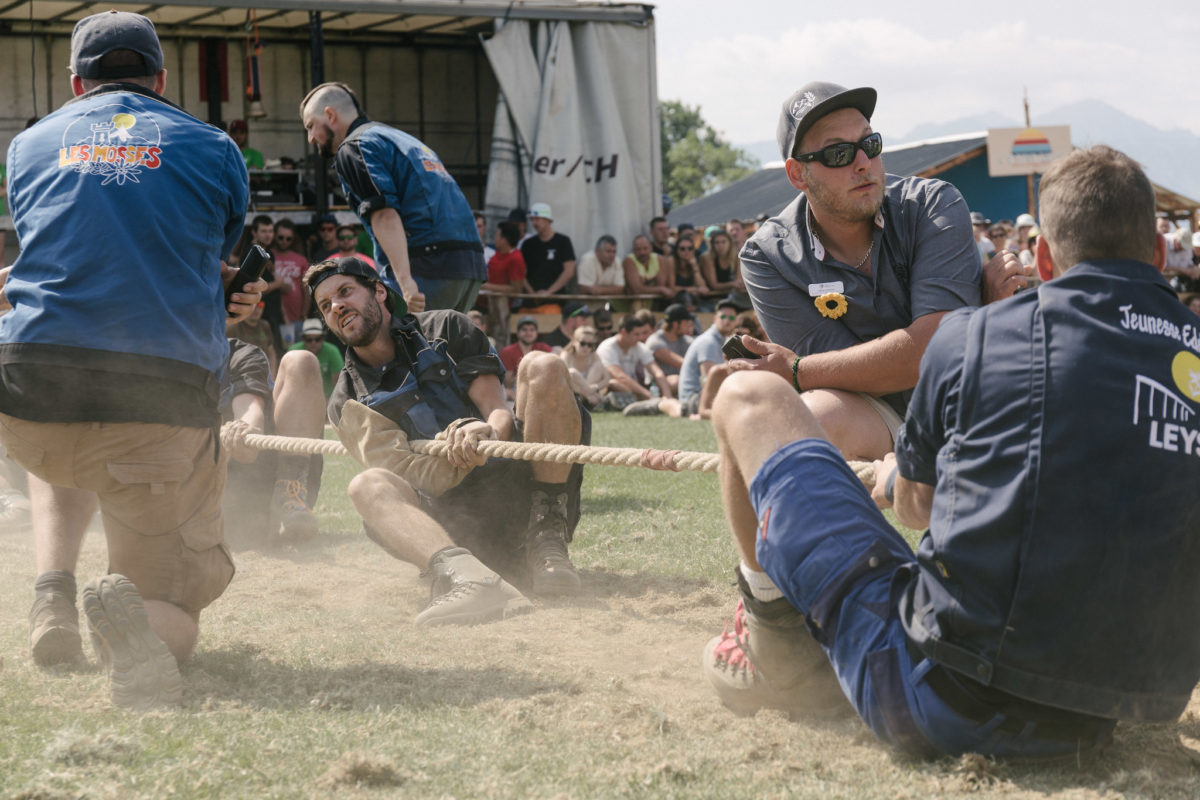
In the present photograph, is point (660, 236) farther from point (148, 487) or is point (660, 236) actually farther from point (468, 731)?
point (468, 731)

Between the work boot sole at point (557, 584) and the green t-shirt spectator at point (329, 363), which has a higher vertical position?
the green t-shirt spectator at point (329, 363)

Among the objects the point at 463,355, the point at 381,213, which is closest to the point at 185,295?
the point at 463,355

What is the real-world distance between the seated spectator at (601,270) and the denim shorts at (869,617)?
12.2m

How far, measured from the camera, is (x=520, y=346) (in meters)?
13.6

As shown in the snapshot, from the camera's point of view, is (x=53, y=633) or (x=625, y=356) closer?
(x=53, y=633)

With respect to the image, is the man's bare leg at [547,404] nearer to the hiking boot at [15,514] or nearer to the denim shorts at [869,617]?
the denim shorts at [869,617]

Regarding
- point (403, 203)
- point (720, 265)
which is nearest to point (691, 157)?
point (720, 265)

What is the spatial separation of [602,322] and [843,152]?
36.3 feet

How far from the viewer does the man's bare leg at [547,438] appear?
186 inches

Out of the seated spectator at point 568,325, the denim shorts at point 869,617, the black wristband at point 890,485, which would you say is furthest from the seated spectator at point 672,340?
the denim shorts at point 869,617

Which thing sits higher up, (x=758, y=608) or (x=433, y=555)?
(x=758, y=608)

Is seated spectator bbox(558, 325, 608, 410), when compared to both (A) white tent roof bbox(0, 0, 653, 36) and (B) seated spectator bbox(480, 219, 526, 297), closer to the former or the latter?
(B) seated spectator bbox(480, 219, 526, 297)

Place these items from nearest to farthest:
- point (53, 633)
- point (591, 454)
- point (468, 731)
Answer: point (468, 731) < point (53, 633) < point (591, 454)

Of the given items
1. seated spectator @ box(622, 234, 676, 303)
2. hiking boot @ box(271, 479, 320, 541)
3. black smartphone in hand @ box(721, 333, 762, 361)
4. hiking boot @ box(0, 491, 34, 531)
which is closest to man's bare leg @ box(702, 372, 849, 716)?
black smartphone in hand @ box(721, 333, 762, 361)
